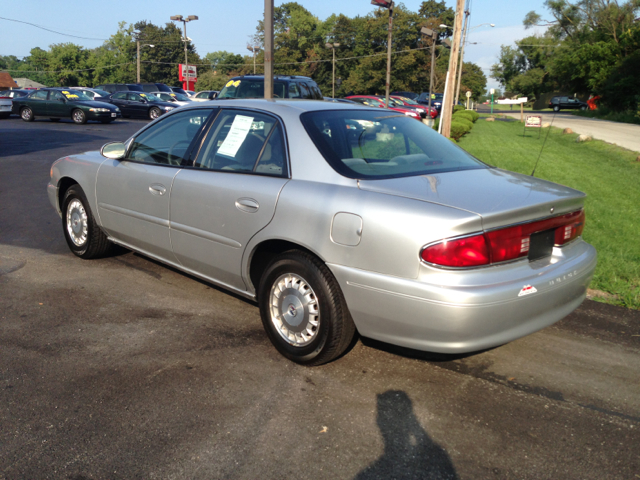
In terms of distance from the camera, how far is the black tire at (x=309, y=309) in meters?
3.21

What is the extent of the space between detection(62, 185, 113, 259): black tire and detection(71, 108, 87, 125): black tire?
67.2 feet

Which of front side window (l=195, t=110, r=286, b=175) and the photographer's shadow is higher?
front side window (l=195, t=110, r=286, b=175)

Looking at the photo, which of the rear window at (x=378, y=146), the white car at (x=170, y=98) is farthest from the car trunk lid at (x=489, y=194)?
the white car at (x=170, y=98)

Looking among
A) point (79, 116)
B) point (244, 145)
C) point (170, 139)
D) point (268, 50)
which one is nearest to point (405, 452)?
point (244, 145)

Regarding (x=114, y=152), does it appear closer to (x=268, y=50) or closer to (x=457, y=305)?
(x=457, y=305)

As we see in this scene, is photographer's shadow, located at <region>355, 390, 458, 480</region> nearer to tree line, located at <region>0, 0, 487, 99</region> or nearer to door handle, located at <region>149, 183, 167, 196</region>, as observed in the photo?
door handle, located at <region>149, 183, 167, 196</region>

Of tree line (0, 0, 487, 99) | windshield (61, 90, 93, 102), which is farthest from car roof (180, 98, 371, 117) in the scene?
tree line (0, 0, 487, 99)

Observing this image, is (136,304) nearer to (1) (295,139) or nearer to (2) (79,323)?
(2) (79,323)

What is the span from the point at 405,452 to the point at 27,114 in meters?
27.5

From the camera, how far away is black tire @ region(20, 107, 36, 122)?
25392mm

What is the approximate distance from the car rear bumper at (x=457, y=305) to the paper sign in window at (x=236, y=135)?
134 centimetres

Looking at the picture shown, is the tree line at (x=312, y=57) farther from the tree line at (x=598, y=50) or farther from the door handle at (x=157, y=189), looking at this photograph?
the door handle at (x=157, y=189)

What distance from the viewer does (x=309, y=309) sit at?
3363 millimetres

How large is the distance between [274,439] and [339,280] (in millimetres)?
905
